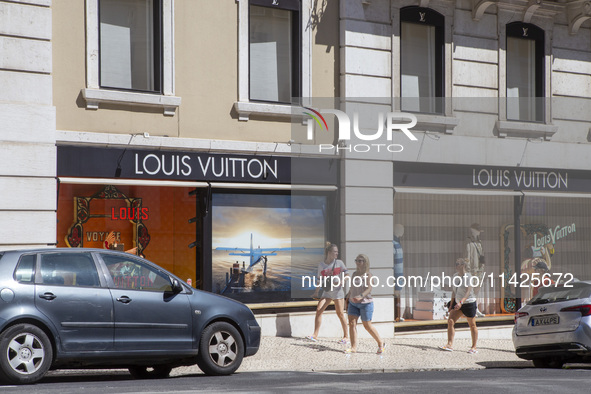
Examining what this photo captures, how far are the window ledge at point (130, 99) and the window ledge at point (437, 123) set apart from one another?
16.4ft

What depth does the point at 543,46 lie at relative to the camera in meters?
19.7

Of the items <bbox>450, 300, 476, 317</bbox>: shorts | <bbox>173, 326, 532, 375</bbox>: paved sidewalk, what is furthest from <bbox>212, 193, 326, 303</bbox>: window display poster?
<bbox>450, 300, 476, 317</bbox>: shorts

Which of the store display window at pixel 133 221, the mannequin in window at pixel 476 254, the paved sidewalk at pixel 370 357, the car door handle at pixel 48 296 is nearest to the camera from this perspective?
the car door handle at pixel 48 296

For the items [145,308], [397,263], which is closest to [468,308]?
[397,263]

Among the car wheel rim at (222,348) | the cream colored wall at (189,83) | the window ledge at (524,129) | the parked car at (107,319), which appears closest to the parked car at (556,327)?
the parked car at (107,319)

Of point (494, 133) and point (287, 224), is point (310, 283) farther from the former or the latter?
point (494, 133)

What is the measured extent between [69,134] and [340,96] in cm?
522

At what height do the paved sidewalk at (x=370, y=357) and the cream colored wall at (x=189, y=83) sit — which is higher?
the cream colored wall at (x=189, y=83)

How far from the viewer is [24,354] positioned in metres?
10.0

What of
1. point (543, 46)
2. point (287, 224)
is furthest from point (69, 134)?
point (543, 46)

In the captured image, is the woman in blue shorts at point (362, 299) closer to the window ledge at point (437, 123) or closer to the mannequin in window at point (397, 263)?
the mannequin in window at point (397, 263)

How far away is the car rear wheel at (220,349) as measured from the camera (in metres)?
11.2

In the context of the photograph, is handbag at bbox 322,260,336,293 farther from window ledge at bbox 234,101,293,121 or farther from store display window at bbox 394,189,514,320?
window ledge at bbox 234,101,293,121

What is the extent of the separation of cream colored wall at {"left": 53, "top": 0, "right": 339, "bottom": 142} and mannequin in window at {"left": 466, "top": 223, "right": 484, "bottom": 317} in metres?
4.77
